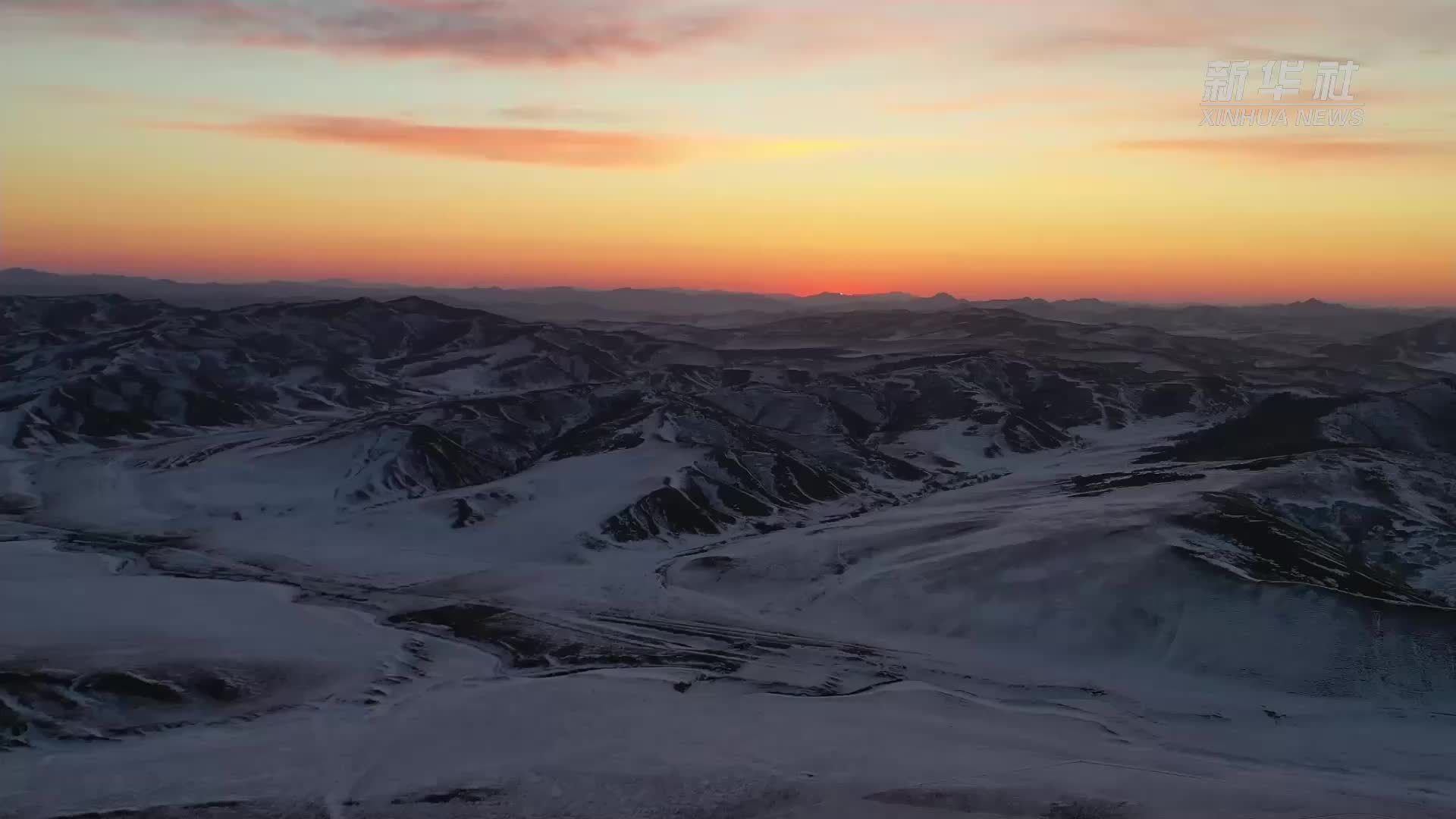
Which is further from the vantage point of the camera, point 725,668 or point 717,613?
point 717,613

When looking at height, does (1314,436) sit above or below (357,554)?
above

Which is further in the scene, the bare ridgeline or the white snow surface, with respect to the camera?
the bare ridgeline

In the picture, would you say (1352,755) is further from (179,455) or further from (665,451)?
(179,455)

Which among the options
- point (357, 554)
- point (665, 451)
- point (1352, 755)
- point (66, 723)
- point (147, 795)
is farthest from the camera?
point (665, 451)

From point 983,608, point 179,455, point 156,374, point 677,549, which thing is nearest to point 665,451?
point 677,549

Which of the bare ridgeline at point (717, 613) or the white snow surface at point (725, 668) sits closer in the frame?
the white snow surface at point (725, 668)

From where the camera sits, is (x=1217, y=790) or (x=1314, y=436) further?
(x=1314, y=436)

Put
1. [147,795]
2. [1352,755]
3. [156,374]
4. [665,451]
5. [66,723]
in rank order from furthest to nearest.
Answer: [156,374] → [665,451] → [1352,755] → [66,723] → [147,795]
